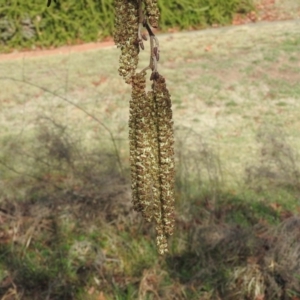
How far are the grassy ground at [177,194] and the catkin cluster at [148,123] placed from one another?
12.2 feet

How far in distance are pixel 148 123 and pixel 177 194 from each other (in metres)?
4.84

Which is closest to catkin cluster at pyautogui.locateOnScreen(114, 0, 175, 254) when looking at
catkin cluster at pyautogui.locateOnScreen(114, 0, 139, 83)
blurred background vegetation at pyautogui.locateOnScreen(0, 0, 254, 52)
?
catkin cluster at pyautogui.locateOnScreen(114, 0, 139, 83)

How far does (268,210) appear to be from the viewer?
6629 millimetres

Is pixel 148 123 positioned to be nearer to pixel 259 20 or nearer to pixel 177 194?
pixel 177 194

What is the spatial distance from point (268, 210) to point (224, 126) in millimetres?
2253

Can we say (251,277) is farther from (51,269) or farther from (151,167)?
(151,167)

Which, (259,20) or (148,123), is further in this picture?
(259,20)

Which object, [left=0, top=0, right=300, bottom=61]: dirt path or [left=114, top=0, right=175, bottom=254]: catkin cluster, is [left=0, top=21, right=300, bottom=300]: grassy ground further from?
[left=114, top=0, right=175, bottom=254]: catkin cluster

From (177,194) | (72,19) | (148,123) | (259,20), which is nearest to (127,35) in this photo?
(148,123)

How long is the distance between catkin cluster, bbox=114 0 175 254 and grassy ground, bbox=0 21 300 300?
3729 millimetres

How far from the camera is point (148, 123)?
1707 millimetres

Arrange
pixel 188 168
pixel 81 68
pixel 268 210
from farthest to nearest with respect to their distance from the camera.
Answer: pixel 81 68 → pixel 188 168 → pixel 268 210

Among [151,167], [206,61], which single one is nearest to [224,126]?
[206,61]

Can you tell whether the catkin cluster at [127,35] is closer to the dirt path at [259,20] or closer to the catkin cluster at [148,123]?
the catkin cluster at [148,123]
